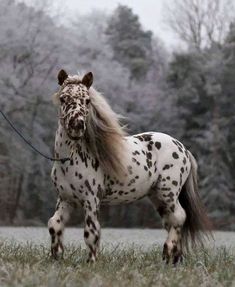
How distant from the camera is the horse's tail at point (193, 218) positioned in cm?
823

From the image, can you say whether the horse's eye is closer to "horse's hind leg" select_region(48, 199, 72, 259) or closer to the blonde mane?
the blonde mane

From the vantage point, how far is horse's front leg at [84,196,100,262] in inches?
283

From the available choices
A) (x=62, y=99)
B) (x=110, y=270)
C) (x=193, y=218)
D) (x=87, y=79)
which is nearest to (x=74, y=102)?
(x=62, y=99)

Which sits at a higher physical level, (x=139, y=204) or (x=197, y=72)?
(x=197, y=72)

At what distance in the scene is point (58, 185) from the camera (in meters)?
7.29

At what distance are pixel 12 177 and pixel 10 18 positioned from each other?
7147 mm

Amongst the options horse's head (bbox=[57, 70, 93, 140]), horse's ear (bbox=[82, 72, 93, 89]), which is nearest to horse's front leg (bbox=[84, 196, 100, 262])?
horse's head (bbox=[57, 70, 93, 140])

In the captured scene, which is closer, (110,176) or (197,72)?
(110,176)

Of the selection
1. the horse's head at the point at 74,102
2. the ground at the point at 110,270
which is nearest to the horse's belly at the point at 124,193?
the ground at the point at 110,270

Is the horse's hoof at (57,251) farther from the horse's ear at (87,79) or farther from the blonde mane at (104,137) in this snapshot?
the horse's ear at (87,79)

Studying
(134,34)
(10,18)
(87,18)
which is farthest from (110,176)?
(87,18)

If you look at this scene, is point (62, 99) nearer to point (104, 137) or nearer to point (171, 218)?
point (104, 137)

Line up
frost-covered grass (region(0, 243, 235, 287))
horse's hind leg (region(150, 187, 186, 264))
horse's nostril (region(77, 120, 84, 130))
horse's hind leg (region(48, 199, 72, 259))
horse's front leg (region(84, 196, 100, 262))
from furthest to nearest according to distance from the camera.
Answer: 1. horse's hind leg (region(150, 187, 186, 264))
2. horse's hind leg (region(48, 199, 72, 259))
3. horse's front leg (region(84, 196, 100, 262))
4. horse's nostril (region(77, 120, 84, 130))
5. frost-covered grass (region(0, 243, 235, 287))

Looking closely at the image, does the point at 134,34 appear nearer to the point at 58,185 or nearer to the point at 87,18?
the point at 87,18
